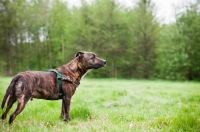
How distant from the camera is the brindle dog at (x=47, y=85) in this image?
505 cm

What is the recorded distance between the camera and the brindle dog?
505 cm

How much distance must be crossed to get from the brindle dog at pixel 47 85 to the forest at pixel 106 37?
95.5ft

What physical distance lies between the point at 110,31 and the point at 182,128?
32.9 metres

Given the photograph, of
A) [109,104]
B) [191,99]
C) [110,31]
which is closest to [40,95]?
[109,104]

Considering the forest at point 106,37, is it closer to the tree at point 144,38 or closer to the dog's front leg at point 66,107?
the tree at point 144,38

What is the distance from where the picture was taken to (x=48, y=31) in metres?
42.7

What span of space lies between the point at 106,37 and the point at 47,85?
31.3 m

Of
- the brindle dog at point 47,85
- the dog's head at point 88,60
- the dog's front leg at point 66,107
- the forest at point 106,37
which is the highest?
the forest at point 106,37

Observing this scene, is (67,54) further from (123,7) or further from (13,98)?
(13,98)

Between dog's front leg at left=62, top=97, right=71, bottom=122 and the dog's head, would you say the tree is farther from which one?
dog's front leg at left=62, top=97, right=71, bottom=122

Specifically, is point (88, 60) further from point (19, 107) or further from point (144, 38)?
point (144, 38)

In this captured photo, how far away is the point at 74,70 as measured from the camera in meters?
6.43

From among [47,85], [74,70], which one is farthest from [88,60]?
[47,85]

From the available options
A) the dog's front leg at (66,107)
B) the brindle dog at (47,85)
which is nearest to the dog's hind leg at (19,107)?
the brindle dog at (47,85)
